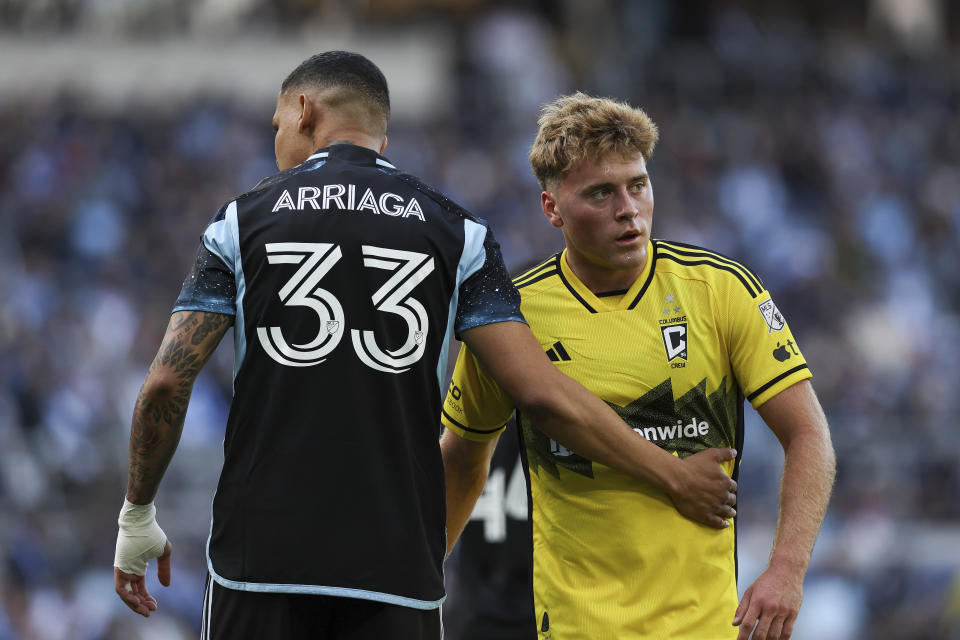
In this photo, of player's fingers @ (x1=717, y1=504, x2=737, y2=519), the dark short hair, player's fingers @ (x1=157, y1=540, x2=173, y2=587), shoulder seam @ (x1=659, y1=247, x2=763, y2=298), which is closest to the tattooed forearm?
player's fingers @ (x1=157, y1=540, x2=173, y2=587)

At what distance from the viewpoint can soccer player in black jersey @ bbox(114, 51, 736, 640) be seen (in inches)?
136

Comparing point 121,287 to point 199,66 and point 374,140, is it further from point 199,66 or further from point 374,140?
point 374,140

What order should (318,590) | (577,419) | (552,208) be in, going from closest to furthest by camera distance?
(318,590) → (577,419) → (552,208)

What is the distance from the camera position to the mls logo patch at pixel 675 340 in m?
3.90

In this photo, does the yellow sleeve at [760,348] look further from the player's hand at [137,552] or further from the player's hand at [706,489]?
the player's hand at [137,552]

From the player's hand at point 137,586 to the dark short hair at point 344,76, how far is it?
1453 mm

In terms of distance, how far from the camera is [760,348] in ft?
12.5

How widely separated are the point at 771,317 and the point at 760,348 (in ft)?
0.39

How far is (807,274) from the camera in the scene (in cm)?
1612

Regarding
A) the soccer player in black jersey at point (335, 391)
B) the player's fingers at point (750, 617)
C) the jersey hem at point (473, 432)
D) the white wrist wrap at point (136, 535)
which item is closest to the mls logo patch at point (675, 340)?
the soccer player in black jersey at point (335, 391)

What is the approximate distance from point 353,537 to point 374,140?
3.97 ft

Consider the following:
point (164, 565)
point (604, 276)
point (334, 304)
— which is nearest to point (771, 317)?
point (604, 276)

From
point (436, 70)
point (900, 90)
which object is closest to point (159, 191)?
point (436, 70)

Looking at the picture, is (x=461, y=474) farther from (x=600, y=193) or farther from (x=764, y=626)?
(x=764, y=626)
